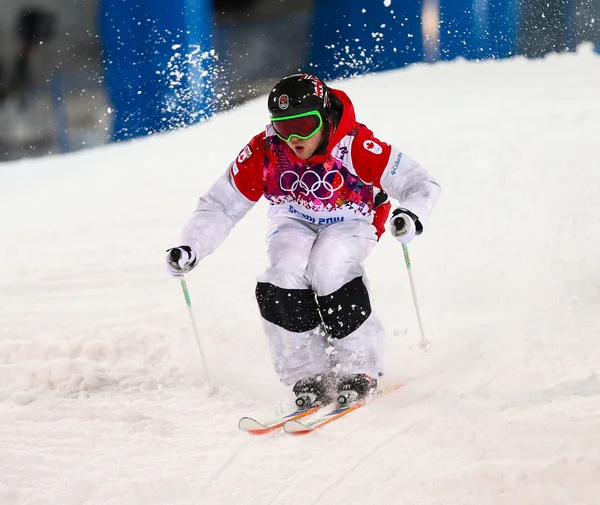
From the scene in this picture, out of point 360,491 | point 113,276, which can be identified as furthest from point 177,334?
point 360,491

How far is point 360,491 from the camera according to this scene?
262 centimetres

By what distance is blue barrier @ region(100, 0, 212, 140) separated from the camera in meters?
7.46

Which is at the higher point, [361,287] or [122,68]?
[122,68]

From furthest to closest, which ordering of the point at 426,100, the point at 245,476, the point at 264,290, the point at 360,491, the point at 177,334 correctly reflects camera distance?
the point at 426,100, the point at 177,334, the point at 264,290, the point at 245,476, the point at 360,491

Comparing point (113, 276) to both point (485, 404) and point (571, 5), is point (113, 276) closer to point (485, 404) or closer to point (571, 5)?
point (485, 404)

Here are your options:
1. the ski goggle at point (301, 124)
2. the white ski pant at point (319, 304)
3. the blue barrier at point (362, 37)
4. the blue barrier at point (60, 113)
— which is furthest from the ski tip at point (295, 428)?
the blue barrier at point (60, 113)

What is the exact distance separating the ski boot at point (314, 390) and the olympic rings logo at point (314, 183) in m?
0.82

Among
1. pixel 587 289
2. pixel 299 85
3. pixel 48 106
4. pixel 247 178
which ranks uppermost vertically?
pixel 48 106

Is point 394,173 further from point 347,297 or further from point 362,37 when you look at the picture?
point 362,37

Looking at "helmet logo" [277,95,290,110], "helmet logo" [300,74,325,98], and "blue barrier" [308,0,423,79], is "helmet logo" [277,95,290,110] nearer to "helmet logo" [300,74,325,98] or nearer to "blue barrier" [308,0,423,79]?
"helmet logo" [300,74,325,98]

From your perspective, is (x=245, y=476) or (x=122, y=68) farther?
(x=122, y=68)

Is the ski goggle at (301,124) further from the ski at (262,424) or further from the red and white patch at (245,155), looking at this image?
the ski at (262,424)

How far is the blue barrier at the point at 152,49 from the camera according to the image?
7.46 metres

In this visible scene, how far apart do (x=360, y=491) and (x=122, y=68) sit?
583 cm
